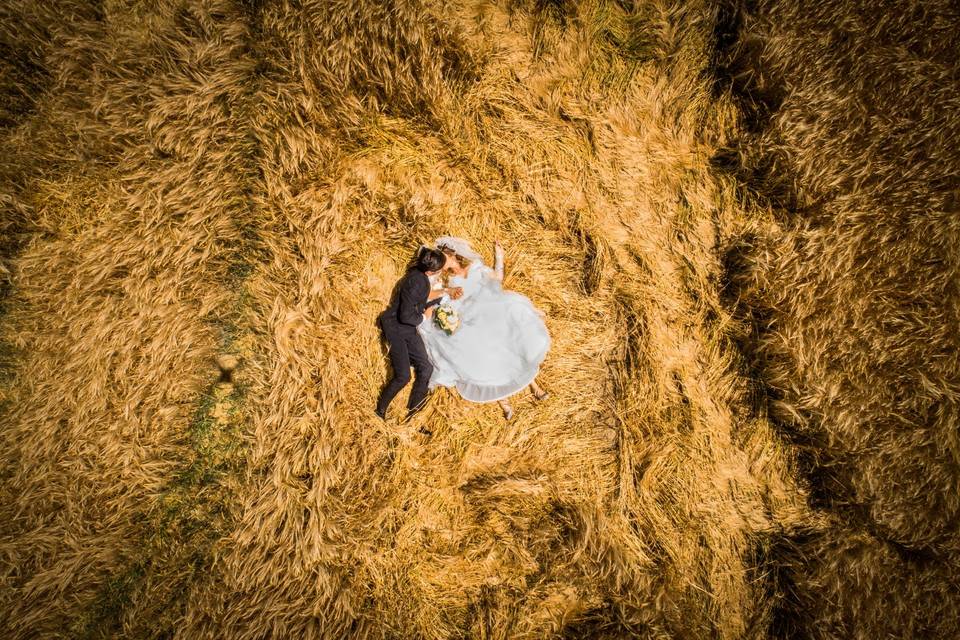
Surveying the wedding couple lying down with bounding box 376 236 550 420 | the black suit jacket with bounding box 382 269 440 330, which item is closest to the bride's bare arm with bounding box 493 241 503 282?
the wedding couple lying down with bounding box 376 236 550 420

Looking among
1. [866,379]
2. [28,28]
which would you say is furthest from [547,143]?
[28,28]

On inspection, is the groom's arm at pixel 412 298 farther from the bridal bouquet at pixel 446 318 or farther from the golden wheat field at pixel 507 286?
the golden wheat field at pixel 507 286

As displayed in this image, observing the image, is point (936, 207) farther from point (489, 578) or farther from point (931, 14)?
point (489, 578)

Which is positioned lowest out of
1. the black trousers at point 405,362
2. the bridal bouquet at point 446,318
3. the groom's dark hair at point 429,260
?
the black trousers at point 405,362

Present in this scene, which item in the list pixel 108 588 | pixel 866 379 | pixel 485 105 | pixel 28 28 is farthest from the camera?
pixel 485 105

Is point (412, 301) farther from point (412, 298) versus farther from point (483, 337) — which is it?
point (483, 337)

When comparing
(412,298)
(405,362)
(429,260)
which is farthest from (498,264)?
(405,362)

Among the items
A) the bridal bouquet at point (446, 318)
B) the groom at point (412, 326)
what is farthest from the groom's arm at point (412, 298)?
the bridal bouquet at point (446, 318)

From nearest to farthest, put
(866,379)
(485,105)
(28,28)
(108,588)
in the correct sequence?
1. (28,28)
2. (108,588)
3. (866,379)
4. (485,105)

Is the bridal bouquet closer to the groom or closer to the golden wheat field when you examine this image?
the groom
